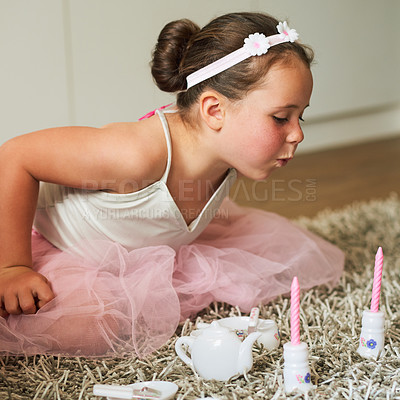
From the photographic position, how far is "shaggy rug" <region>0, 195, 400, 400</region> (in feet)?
3.13

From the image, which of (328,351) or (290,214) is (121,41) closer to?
(290,214)

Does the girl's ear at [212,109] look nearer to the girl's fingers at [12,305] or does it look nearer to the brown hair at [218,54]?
the brown hair at [218,54]

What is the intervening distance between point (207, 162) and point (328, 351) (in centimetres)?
44

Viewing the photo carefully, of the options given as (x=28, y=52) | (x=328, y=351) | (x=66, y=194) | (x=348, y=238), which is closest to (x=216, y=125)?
(x=66, y=194)

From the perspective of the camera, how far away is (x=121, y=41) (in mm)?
2141

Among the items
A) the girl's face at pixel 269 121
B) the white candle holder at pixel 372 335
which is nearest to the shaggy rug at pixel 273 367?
the white candle holder at pixel 372 335

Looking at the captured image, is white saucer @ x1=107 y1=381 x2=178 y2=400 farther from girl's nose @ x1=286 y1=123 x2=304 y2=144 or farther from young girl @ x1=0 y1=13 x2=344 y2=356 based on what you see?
girl's nose @ x1=286 y1=123 x2=304 y2=144

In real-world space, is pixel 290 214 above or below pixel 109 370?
above

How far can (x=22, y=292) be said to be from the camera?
3.68ft

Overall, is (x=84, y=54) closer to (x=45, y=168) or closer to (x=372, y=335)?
(x=45, y=168)

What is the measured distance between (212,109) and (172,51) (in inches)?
5.4

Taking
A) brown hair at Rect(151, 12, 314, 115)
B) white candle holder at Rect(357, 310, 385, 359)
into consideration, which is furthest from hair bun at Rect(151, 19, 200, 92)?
white candle holder at Rect(357, 310, 385, 359)

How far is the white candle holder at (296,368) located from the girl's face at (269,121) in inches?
17.2

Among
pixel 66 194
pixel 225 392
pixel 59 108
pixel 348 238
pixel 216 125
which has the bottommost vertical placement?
pixel 225 392
